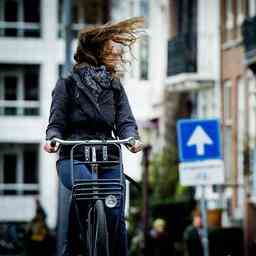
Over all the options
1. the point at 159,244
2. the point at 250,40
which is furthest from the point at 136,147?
the point at 250,40

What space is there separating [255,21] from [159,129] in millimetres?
13967

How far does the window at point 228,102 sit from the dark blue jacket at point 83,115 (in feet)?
95.5

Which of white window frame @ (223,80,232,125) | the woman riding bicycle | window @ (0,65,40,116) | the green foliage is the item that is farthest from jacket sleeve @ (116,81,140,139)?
window @ (0,65,40,116)

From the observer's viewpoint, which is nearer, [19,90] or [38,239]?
[38,239]

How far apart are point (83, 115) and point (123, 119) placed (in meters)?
0.33

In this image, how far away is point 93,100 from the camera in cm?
1126

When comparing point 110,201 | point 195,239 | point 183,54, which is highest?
point 183,54

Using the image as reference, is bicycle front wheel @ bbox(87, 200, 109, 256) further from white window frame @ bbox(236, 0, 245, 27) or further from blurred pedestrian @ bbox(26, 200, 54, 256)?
white window frame @ bbox(236, 0, 245, 27)

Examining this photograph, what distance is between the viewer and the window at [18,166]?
204 ft

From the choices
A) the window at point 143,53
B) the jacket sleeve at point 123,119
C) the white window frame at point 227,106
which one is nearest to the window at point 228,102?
the white window frame at point 227,106

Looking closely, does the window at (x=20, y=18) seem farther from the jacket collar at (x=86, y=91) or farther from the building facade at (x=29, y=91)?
the jacket collar at (x=86, y=91)

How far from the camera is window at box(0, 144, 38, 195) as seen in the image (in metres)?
62.3

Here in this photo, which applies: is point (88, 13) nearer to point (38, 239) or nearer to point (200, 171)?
point (38, 239)

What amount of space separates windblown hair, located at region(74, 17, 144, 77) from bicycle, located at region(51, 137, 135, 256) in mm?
704
